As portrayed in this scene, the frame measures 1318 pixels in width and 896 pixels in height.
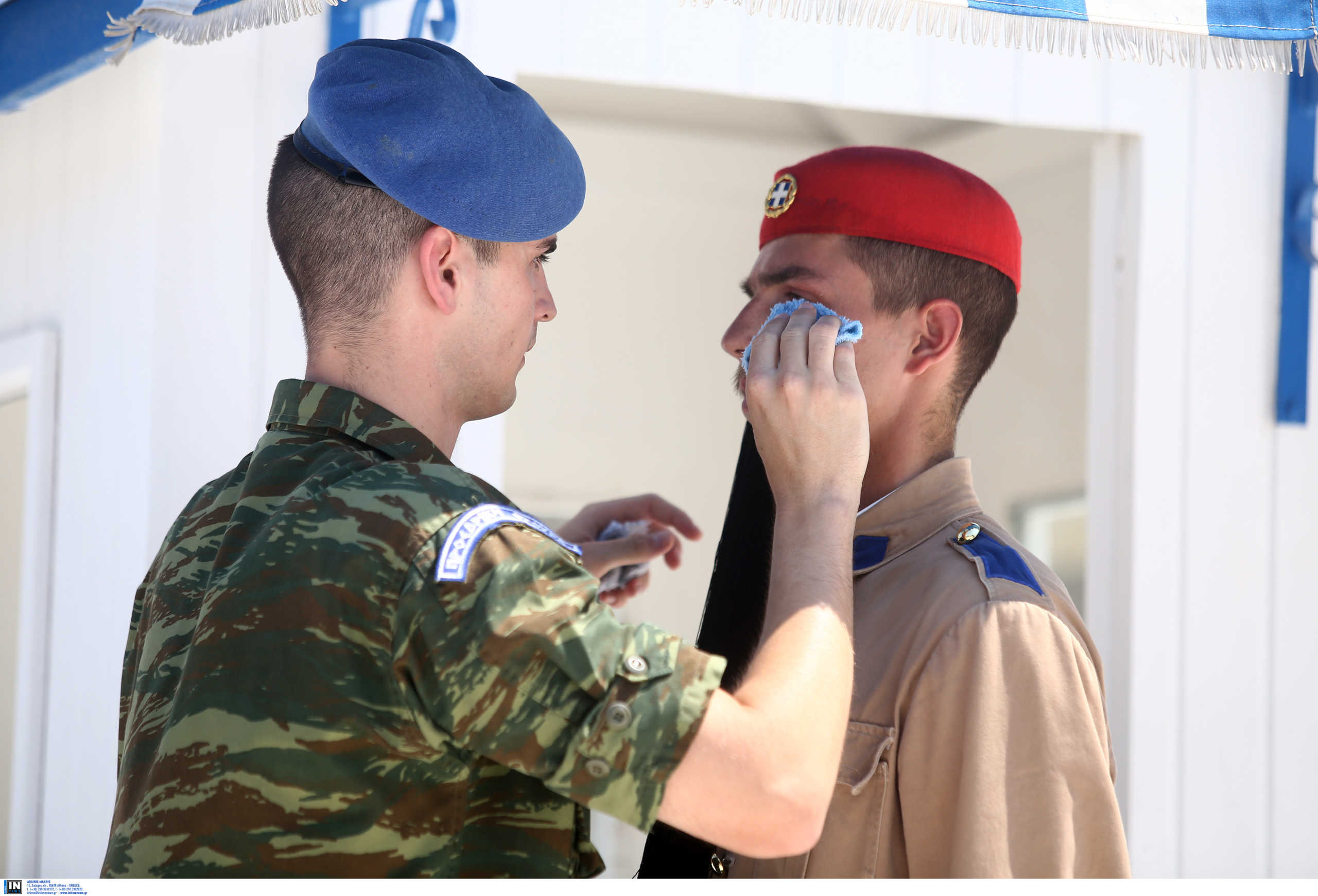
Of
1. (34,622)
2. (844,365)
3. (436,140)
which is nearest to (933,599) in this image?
(844,365)

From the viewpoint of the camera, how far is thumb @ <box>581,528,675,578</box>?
8.41 feet

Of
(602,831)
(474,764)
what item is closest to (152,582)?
(474,764)

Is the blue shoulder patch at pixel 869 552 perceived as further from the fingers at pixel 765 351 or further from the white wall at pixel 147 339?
the white wall at pixel 147 339

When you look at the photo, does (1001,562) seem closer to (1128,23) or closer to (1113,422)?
(1128,23)

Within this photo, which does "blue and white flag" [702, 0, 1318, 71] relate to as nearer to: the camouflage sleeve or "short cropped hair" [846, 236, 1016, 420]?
"short cropped hair" [846, 236, 1016, 420]

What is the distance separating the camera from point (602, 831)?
7105mm

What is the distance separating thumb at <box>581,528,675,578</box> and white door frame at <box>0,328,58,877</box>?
1.33 meters

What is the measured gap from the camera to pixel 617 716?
4.50 ft

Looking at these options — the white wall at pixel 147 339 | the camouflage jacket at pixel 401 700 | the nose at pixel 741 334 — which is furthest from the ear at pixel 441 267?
the white wall at pixel 147 339

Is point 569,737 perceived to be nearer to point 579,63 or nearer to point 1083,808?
point 1083,808

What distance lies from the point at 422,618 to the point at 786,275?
116 centimetres

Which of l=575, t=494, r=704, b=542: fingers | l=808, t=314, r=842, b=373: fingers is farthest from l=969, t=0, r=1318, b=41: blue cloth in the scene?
l=575, t=494, r=704, b=542: fingers

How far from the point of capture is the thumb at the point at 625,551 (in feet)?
8.41

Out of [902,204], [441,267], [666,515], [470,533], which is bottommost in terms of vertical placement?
[470,533]
